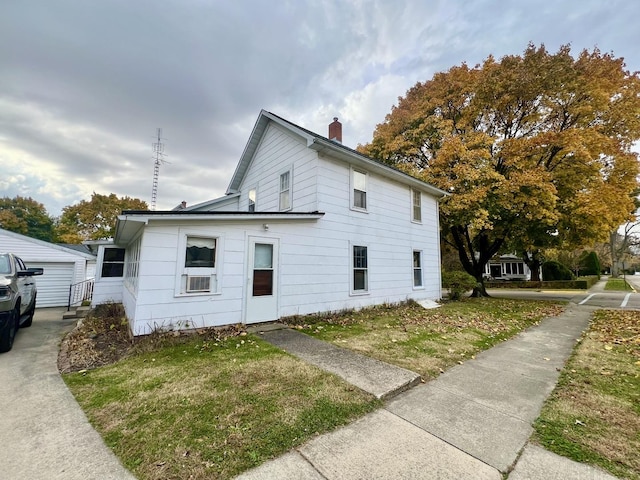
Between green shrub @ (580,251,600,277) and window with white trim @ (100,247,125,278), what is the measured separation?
168ft

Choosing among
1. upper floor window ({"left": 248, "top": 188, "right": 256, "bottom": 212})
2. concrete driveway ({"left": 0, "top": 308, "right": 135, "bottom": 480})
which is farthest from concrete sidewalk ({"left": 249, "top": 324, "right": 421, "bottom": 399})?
upper floor window ({"left": 248, "top": 188, "right": 256, "bottom": 212})

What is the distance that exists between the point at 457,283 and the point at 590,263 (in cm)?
3739

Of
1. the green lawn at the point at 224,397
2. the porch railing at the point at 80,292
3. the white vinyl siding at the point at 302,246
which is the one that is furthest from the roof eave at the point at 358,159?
the porch railing at the point at 80,292

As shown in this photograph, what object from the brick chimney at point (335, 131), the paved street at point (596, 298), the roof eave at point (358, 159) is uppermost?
the brick chimney at point (335, 131)

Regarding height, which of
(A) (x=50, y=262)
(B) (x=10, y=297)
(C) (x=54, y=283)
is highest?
(A) (x=50, y=262)

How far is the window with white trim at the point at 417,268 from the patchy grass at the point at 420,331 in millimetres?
1561

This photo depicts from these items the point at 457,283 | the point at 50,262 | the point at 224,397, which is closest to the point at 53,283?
the point at 50,262

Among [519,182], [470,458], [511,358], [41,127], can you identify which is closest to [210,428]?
[470,458]

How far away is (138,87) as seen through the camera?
11438 mm

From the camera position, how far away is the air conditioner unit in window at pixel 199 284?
21.1 ft

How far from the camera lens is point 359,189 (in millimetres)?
10016

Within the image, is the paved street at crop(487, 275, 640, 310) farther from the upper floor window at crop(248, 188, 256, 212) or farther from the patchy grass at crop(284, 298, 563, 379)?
the upper floor window at crop(248, 188, 256, 212)

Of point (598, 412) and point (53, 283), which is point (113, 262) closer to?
point (53, 283)

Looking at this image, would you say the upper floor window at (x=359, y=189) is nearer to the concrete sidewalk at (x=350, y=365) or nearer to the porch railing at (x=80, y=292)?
the concrete sidewalk at (x=350, y=365)
